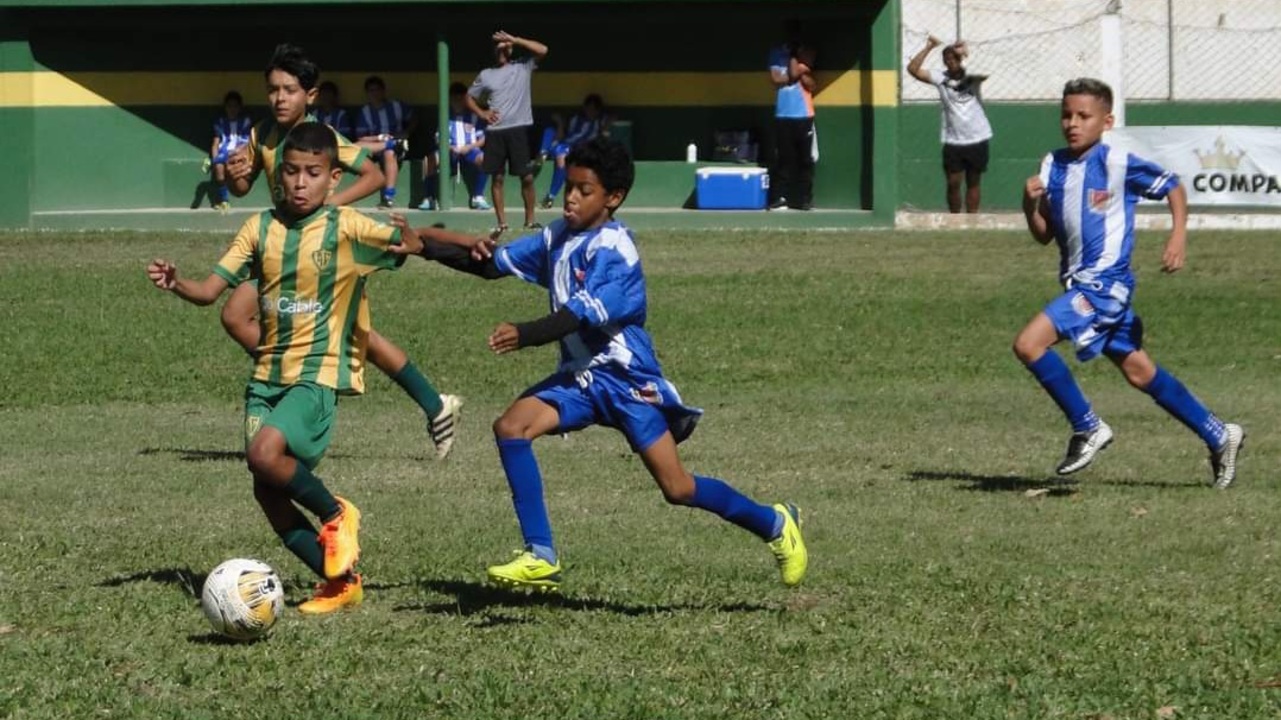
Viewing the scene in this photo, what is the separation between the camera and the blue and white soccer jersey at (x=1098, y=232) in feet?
34.0

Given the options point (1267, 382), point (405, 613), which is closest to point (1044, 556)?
point (405, 613)

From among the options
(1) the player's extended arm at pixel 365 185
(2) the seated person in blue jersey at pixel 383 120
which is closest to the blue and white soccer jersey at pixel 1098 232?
(1) the player's extended arm at pixel 365 185

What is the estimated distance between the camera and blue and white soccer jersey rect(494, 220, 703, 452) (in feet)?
23.8

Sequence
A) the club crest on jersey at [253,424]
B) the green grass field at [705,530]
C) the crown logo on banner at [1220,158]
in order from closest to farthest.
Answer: the green grass field at [705,530] < the club crest on jersey at [253,424] < the crown logo on banner at [1220,158]

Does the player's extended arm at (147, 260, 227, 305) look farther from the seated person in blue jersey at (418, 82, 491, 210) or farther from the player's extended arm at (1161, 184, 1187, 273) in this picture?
the seated person in blue jersey at (418, 82, 491, 210)

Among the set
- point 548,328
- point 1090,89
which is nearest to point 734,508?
point 548,328

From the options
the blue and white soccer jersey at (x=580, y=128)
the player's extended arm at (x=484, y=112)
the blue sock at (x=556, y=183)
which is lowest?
the blue sock at (x=556, y=183)

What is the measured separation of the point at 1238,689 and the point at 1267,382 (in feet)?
28.9

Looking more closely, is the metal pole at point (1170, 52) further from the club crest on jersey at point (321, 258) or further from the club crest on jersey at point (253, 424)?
the club crest on jersey at point (253, 424)

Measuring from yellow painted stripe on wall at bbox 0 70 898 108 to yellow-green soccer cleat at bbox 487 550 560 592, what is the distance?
18.7 metres

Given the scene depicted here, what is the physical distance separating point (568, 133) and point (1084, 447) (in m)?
15.5

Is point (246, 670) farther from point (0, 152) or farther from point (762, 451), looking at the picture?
point (0, 152)

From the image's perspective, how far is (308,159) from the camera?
7523 millimetres

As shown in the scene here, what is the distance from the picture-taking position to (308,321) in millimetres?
7562
